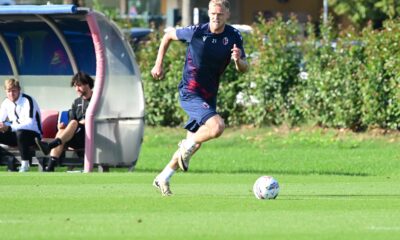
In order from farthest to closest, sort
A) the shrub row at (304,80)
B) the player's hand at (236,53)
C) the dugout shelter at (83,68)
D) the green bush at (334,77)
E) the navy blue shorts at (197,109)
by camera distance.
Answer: the green bush at (334,77) < the shrub row at (304,80) < the dugout shelter at (83,68) < the navy blue shorts at (197,109) < the player's hand at (236,53)

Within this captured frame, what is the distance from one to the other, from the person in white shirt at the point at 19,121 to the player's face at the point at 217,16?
616 cm

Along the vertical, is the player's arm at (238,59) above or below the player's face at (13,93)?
above

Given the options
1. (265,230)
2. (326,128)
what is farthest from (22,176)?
(326,128)

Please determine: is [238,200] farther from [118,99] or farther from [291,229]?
[118,99]

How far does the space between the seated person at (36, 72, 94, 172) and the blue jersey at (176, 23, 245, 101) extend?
217 inches

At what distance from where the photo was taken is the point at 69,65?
21.5m

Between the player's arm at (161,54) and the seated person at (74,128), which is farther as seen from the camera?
the seated person at (74,128)

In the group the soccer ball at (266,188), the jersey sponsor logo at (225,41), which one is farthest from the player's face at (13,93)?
the soccer ball at (266,188)

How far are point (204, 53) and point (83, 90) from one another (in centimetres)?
569

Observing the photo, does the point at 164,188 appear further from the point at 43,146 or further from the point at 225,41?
the point at 43,146

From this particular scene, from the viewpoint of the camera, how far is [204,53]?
563 inches

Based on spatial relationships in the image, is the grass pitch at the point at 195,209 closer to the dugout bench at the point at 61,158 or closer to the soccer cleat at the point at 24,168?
the soccer cleat at the point at 24,168

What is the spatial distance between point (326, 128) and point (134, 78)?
6.66m

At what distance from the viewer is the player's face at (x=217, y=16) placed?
45.6ft
